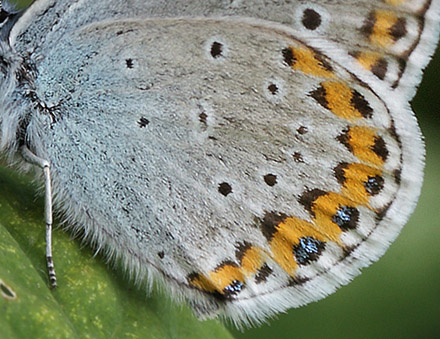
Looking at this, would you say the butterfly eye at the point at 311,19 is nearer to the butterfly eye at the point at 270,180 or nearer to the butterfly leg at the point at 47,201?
the butterfly eye at the point at 270,180

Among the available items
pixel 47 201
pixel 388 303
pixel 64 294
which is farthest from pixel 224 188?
pixel 388 303

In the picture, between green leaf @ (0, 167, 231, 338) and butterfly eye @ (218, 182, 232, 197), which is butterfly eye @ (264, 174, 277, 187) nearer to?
butterfly eye @ (218, 182, 232, 197)

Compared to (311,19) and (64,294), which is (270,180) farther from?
(64,294)

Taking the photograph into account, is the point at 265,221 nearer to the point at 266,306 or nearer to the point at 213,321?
the point at 266,306

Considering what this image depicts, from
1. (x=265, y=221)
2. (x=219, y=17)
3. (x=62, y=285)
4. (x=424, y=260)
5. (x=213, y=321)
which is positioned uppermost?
(x=219, y=17)

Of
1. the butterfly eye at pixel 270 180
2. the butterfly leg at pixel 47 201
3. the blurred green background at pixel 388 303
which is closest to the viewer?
the butterfly leg at pixel 47 201

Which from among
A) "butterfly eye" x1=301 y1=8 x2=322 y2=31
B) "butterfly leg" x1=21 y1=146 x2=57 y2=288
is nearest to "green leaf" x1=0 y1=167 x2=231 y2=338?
"butterfly leg" x1=21 y1=146 x2=57 y2=288

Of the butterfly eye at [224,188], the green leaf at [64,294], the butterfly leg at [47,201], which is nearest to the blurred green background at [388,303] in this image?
the green leaf at [64,294]

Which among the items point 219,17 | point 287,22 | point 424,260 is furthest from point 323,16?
point 424,260
